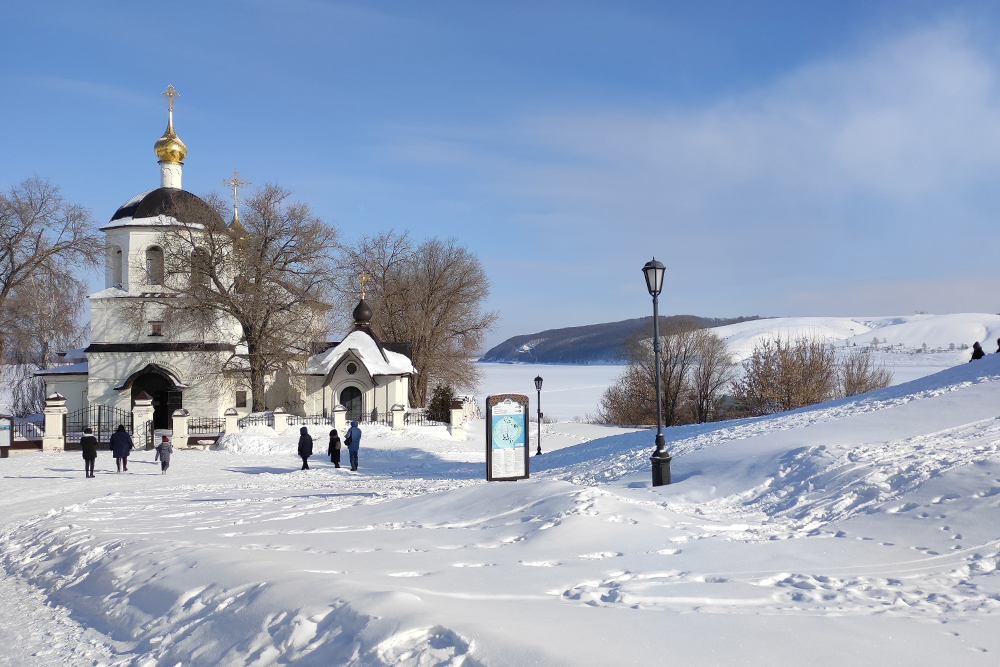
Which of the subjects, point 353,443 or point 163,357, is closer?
point 353,443

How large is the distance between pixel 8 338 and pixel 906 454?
1452 inches

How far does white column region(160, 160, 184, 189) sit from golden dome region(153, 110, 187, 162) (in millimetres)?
236

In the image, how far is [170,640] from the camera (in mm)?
5734

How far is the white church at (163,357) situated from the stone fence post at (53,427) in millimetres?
6565

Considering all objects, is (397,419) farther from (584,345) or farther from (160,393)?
(584,345)

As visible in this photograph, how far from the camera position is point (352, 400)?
33031 millimetres

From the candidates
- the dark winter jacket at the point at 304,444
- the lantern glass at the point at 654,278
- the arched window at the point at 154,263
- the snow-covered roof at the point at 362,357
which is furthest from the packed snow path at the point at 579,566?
the arched window at the point at 154,263

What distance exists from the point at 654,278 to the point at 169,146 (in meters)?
30.3

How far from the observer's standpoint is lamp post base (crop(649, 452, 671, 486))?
464 inches

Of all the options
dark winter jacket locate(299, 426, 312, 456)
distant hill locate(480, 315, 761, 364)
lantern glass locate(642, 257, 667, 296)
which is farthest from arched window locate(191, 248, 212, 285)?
distant hill locate(480, 315, 761, 364)

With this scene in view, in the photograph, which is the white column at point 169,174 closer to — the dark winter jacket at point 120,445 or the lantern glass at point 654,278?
the dark winter jacket at point 120,445

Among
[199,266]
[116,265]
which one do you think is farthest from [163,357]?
[116,265]

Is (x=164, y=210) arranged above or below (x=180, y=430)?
above

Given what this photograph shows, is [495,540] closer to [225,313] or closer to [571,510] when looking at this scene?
[571,510]
